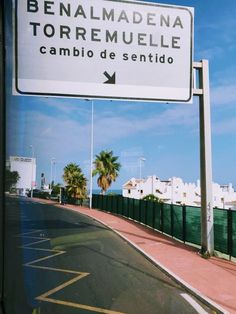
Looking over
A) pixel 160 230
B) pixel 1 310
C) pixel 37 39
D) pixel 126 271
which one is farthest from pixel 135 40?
pixel 160 230

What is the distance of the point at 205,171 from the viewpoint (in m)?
13.4

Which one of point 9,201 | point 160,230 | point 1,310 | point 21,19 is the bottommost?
point 160,230

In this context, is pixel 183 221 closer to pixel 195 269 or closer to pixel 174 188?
pixel 174 188

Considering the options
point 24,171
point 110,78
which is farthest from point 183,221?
point 24,171

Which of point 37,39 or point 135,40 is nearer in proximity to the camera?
point 37,39

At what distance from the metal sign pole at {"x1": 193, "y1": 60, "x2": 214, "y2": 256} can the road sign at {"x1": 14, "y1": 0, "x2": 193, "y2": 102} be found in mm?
6165

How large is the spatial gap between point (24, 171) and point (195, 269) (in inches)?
338

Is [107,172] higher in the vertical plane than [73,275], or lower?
higher

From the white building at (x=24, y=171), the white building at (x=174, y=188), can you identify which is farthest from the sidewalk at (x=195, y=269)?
the white building at (x=24, y=171)

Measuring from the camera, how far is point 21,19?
3037mm

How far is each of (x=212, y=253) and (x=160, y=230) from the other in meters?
7.24

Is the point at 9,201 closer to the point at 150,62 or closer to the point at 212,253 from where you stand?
the point at 150,62

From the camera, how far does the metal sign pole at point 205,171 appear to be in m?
12.9

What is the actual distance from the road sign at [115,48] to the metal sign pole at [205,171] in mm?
6165
